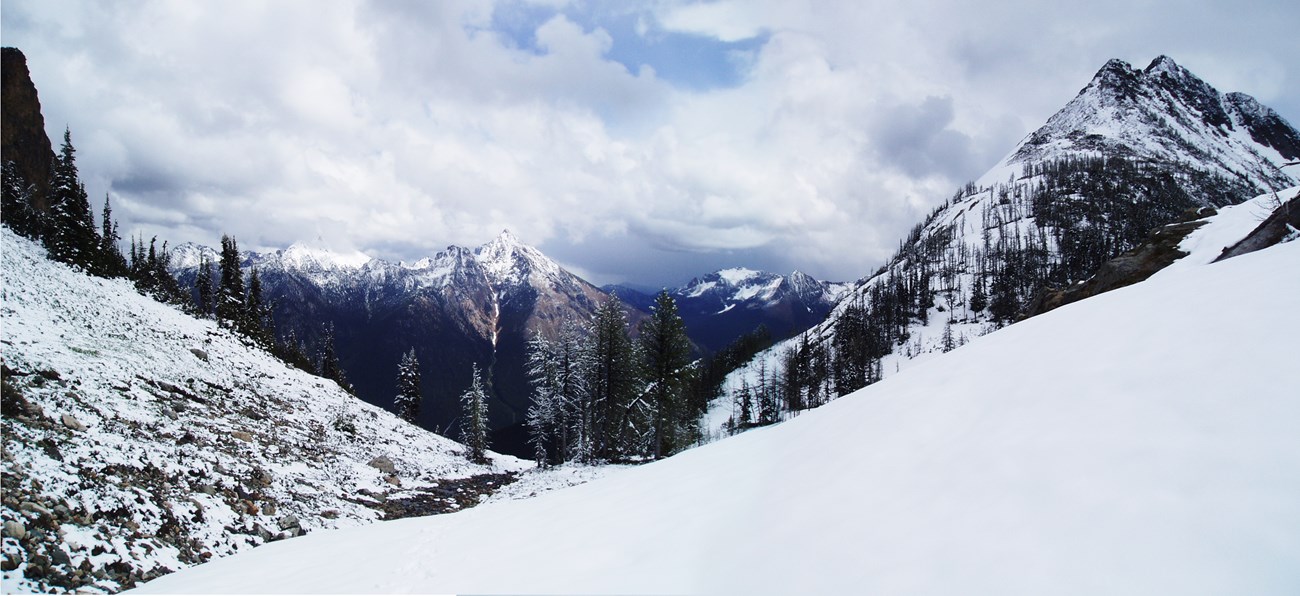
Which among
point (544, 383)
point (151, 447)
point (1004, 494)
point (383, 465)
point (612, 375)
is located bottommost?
point (383, 465)

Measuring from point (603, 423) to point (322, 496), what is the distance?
1790 cm

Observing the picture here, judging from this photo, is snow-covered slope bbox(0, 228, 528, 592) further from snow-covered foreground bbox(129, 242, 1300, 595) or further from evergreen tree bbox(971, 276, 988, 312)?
evergreen tree bbox(971, 276, 988, 312)

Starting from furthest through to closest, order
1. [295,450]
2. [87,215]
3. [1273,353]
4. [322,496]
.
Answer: [87,215], [295,450], [322,496], [1273,353]

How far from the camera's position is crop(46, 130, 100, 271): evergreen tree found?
1307 inches

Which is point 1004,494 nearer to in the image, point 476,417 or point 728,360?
point 476,417

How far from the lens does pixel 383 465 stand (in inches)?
1038

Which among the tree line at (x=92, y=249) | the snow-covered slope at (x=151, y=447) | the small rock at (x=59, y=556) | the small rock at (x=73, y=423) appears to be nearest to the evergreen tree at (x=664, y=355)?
the snow-covered slope at (x=151, y=447)

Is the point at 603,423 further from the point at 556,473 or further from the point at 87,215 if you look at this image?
the point at 87,215

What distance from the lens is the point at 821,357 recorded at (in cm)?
12588

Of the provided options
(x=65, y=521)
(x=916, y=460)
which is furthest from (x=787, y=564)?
(x=65, y=521)

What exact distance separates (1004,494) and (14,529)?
→ 1496 cm

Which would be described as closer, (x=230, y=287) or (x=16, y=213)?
(x=16, y=213)

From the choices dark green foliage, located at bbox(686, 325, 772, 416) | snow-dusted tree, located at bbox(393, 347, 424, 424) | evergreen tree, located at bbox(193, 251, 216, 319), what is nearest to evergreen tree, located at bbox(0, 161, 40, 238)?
evergreen tree, located at bbox(193, 251, 216, 319)

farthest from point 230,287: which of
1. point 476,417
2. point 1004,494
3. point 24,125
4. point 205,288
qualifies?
point 1004,494
